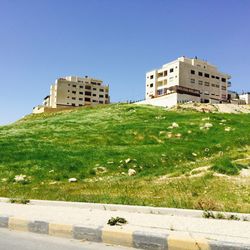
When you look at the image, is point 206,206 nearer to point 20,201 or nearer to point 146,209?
point 146,209

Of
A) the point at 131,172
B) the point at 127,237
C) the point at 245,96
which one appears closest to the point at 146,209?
the point at 127,237

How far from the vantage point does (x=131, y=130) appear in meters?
40.3

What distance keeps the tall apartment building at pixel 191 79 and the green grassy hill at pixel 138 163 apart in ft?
173

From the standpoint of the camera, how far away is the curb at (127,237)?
6.16 meters

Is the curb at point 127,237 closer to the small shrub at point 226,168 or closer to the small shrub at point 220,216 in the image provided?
the small shrub at point 220,216

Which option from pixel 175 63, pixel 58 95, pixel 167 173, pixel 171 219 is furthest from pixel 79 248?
pixel 58 95

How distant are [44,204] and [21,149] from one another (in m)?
19.3

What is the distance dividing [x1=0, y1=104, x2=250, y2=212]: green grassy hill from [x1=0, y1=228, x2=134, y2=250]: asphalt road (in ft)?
12.5

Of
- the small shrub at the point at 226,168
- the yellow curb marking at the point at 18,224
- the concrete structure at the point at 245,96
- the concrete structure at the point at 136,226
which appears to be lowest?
the yellow curb marking at the point at 18,224

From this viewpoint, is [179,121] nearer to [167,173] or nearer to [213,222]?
[167,173]

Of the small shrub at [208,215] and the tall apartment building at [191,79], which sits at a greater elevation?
the tall apartment building at [191,79]

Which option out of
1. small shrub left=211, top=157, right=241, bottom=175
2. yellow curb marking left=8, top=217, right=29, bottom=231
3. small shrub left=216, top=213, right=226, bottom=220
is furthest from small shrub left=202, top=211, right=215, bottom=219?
small shrub left=211, top=157, right=241, bottom=175

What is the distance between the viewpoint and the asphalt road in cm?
685

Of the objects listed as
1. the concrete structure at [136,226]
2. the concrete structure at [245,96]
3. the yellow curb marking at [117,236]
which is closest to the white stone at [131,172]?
the concrete structure at [136,226]
